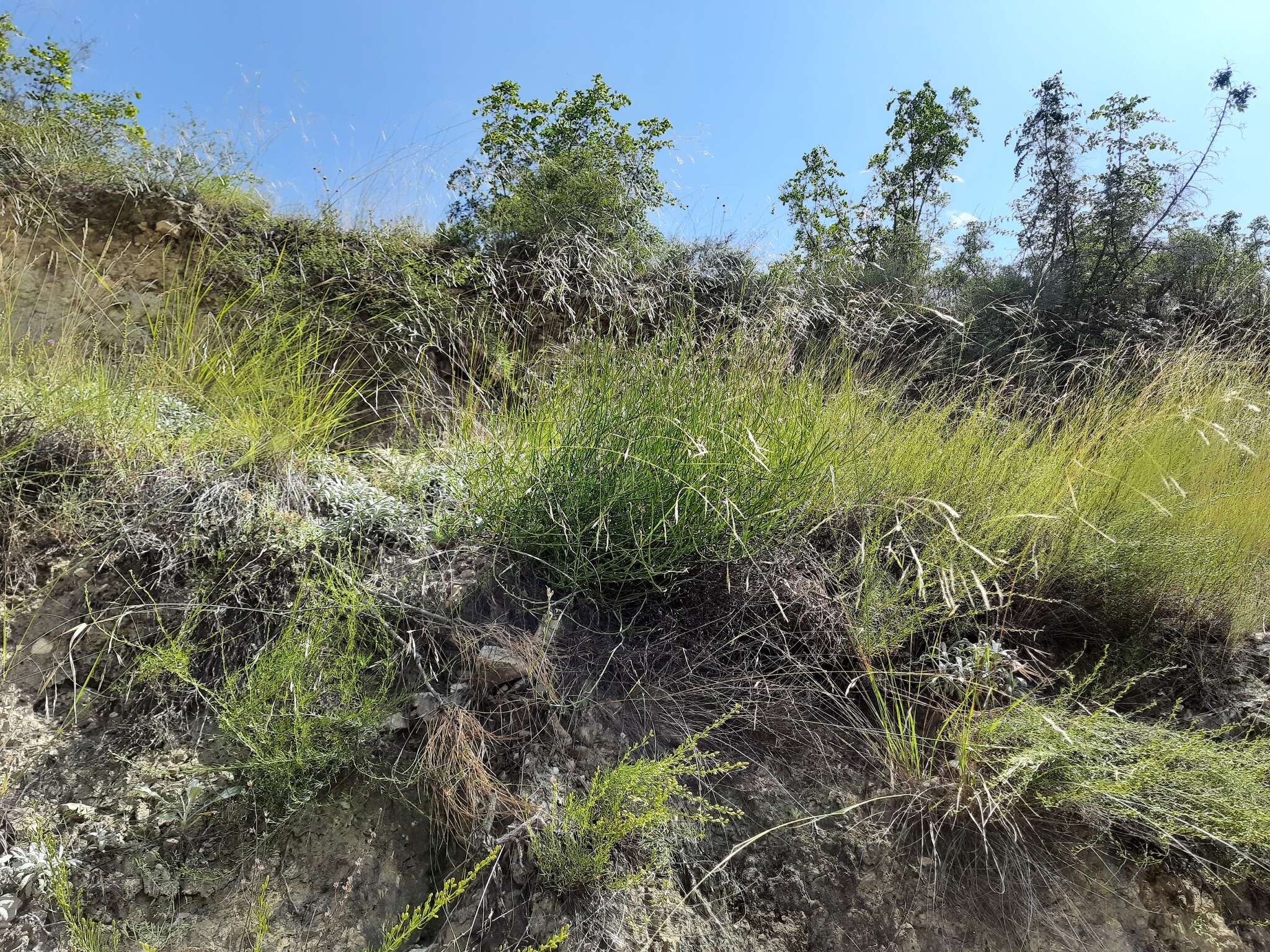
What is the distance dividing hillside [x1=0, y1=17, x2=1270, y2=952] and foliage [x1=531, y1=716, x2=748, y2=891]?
1 cm

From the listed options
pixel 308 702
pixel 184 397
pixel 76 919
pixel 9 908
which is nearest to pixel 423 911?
pixel 308 702

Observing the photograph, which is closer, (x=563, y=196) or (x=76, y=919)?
(x=76, y=919)

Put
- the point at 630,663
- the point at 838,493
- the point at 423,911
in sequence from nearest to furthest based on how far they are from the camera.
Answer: the point at 423,911
the point at 630,663
the point at 838,493

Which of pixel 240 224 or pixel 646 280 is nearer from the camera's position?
pixel 240 224

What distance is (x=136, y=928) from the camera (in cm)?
123

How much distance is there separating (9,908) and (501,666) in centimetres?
105

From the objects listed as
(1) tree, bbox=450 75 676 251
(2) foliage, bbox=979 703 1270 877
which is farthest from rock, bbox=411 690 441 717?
(1) tree, bbox=450 75 676 251

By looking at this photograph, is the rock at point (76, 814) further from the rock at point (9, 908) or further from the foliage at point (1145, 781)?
the foliage at point (1145, 781)

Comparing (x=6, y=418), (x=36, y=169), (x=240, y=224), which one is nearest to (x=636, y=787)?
(x=6, y=418)

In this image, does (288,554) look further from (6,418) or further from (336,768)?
(6,418)

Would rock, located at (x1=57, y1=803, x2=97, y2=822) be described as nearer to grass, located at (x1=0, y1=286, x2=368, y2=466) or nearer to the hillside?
the hillside

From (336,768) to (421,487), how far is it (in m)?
1.03

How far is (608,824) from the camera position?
1311 millimetres

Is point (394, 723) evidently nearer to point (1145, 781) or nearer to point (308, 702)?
point (308, 702)
